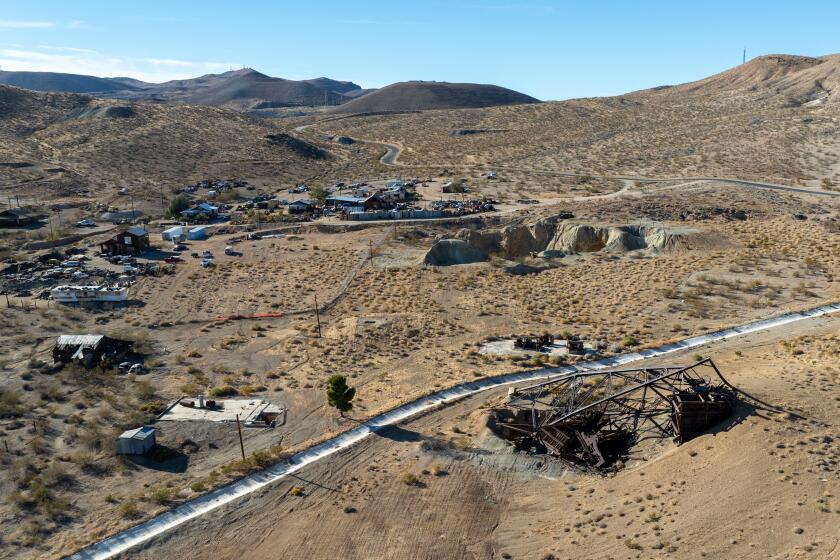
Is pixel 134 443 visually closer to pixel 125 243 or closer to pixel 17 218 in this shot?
pixel 125 243

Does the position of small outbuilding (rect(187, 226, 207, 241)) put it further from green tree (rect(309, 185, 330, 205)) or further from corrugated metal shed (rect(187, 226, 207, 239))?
green tree (rect(309, 185, 330, 205))

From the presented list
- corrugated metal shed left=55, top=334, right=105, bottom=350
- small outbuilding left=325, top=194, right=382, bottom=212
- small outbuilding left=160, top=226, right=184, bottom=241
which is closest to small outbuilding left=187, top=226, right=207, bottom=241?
small outbuilding left=160, top=226, right=184, bottom=241

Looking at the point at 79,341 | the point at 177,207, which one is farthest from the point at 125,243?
the point at 79,341

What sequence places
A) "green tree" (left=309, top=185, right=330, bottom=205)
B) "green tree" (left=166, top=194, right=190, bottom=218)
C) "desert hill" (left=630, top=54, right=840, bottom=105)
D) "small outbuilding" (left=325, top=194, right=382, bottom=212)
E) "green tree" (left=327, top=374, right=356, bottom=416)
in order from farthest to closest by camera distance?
"desert hill" (left=630, top=54, right=840, bottom=105), "green tree" (left=309, top=185, right=330, bottom=205), "green tree" (left=166, top=194, right=190, bottom=218), "small outbuilding" (left=325, top=194, right=382, bottom=212), "green tree" (left=327, top=374, right=356, bottom=416)

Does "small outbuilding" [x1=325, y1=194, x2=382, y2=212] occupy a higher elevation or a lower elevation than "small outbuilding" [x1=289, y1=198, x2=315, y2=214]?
higher

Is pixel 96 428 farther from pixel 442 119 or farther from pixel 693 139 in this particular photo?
pixel 442 119

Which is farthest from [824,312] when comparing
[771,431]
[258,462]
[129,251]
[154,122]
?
[154,122]

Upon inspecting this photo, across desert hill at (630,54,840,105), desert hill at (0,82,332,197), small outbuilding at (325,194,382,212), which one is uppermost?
desert hill at (630,54,840,105)
